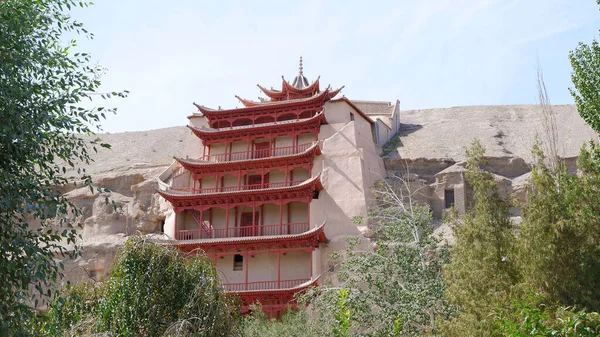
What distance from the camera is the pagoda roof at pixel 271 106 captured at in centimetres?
3719

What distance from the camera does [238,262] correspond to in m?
34.4

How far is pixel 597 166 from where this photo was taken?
1644cm

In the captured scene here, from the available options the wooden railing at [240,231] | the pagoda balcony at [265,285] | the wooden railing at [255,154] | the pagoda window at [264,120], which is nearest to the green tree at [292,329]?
the pagoda balcony at [265,285]

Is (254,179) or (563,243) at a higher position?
(254,179)

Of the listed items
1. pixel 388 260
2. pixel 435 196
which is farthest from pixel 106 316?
pixel 435 196

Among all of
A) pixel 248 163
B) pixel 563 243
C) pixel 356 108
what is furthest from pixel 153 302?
pixel 356 108

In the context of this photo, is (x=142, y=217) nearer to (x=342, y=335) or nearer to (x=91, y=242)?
(x=91, y=242)

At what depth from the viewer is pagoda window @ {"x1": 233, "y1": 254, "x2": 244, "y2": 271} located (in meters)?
34.1

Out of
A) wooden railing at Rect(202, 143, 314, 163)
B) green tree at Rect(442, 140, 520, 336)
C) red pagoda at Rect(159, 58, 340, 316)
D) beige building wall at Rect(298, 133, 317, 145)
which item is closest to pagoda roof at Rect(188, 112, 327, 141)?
red pagoda at Rect(159, 58, 340, 316)

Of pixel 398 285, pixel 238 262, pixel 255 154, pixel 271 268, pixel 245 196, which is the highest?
pixel 255 154

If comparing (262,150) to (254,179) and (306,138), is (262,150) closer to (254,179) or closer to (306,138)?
(254,179)

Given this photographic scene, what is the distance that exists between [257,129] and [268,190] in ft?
15.4

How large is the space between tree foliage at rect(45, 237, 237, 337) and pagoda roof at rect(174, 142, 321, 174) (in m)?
21.2

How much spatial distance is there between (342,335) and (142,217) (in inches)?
1118
